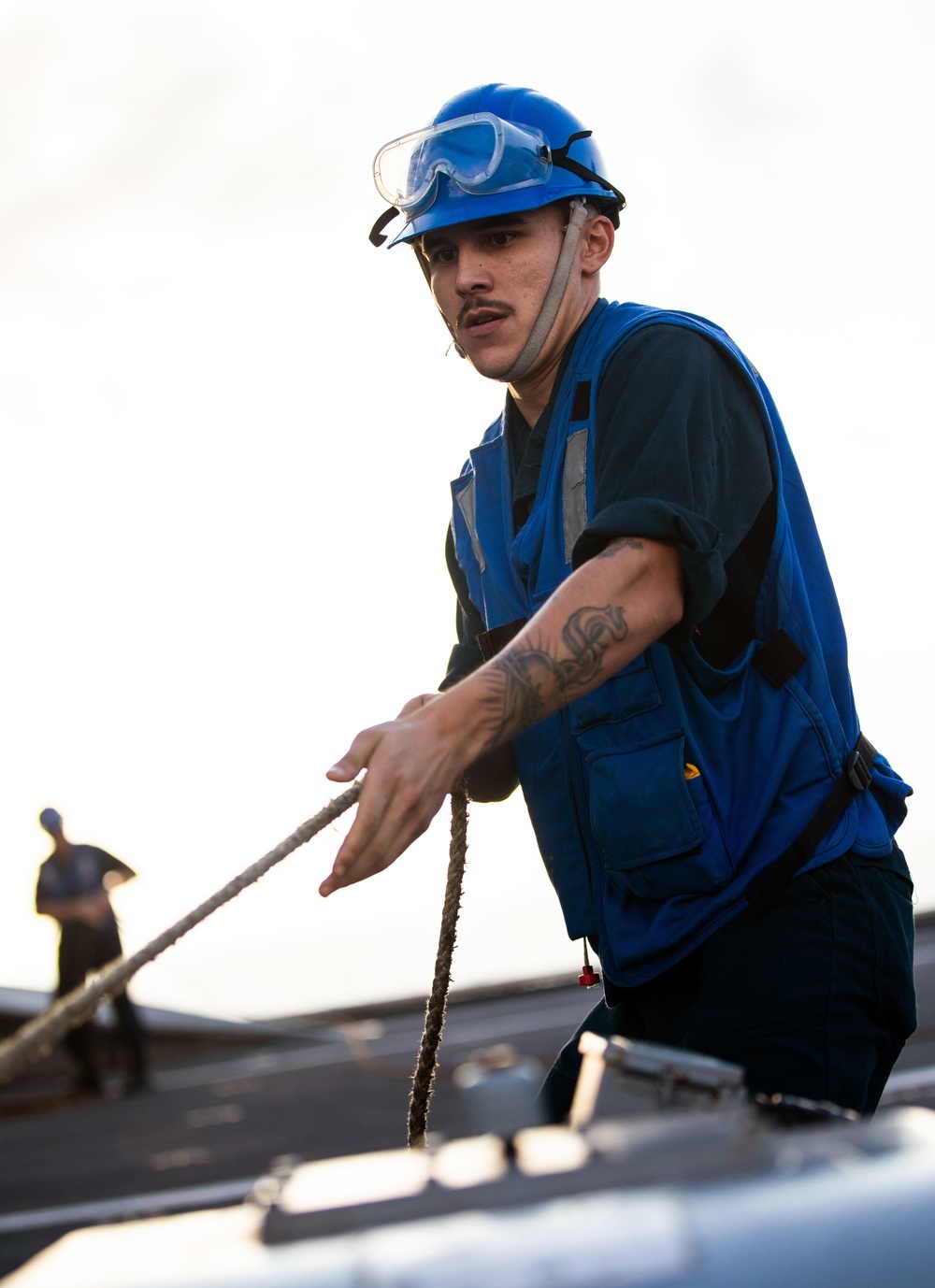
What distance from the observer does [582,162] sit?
235cm

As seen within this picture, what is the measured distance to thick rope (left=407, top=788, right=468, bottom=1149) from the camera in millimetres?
2170

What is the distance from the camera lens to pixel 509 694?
1640 millimetres

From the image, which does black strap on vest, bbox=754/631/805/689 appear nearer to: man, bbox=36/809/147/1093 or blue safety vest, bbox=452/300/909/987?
blue safety vest, bbox=452/300/909/987

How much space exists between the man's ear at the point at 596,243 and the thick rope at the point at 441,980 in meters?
0.92

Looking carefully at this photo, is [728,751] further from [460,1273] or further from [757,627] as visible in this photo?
[460,1273]

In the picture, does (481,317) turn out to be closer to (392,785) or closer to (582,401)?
(582,401)

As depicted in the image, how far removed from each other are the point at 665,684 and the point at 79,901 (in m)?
7.79

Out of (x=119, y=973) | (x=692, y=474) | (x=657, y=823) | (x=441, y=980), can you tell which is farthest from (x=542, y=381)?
(x=119, y=973)

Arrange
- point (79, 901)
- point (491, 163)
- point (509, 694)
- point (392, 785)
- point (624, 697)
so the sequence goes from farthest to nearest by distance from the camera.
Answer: point (79, 901) < point (491, 163) < point (624, 697) < point (509, 694) < point (392, 785)

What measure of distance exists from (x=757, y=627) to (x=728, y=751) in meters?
0.18

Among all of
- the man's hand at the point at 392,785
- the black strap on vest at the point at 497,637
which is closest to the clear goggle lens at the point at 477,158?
the black strap on vest at the point at 497,637

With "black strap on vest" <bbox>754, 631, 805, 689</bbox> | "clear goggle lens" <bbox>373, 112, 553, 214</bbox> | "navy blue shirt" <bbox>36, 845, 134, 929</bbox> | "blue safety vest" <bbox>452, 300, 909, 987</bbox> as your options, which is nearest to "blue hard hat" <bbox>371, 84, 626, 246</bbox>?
"clear goggle lens" <bbox>373, 112, 553, 214</bbox>

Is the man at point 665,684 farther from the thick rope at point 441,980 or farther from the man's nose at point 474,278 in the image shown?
the thick rope at point 441,980

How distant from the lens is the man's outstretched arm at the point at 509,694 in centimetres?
150
